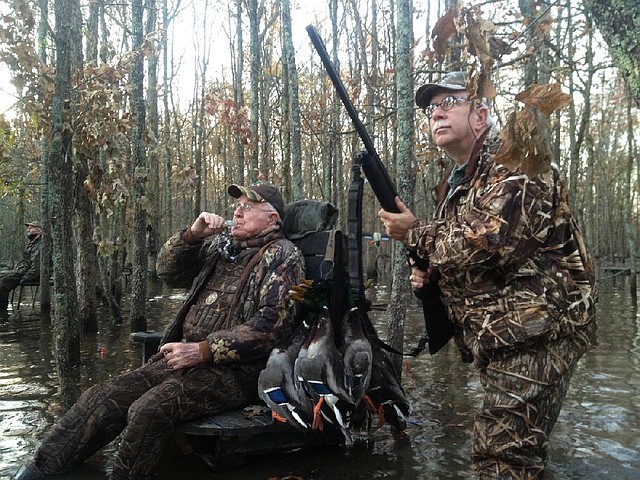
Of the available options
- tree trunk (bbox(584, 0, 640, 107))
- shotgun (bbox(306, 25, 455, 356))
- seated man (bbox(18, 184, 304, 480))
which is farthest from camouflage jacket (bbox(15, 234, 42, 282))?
tree trunk (bbox(584, 0, 640, 107))

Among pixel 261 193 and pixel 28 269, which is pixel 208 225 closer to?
pixel 261 193

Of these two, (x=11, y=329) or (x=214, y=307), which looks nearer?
(x=214, y=307)

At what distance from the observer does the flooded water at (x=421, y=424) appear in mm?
3811

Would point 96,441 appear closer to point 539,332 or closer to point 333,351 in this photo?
point 333,351

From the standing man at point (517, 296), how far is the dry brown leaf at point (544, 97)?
677 mm

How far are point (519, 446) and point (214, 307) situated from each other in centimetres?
226

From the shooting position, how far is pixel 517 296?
2.61 meters

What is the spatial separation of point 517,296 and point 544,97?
1.02 m

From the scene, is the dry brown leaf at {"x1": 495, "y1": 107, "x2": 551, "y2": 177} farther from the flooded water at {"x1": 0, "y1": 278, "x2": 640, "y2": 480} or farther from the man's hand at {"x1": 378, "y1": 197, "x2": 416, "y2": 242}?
the flooded water at {"x1": 0, "y1": 278, "x2": 640, "y2": 480}

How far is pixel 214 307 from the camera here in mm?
4078

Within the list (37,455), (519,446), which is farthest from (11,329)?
(519,446)

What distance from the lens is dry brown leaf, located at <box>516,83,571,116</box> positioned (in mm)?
1919

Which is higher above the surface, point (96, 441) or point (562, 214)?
point (562, 214)

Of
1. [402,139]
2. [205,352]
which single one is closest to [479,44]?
[205,352]
